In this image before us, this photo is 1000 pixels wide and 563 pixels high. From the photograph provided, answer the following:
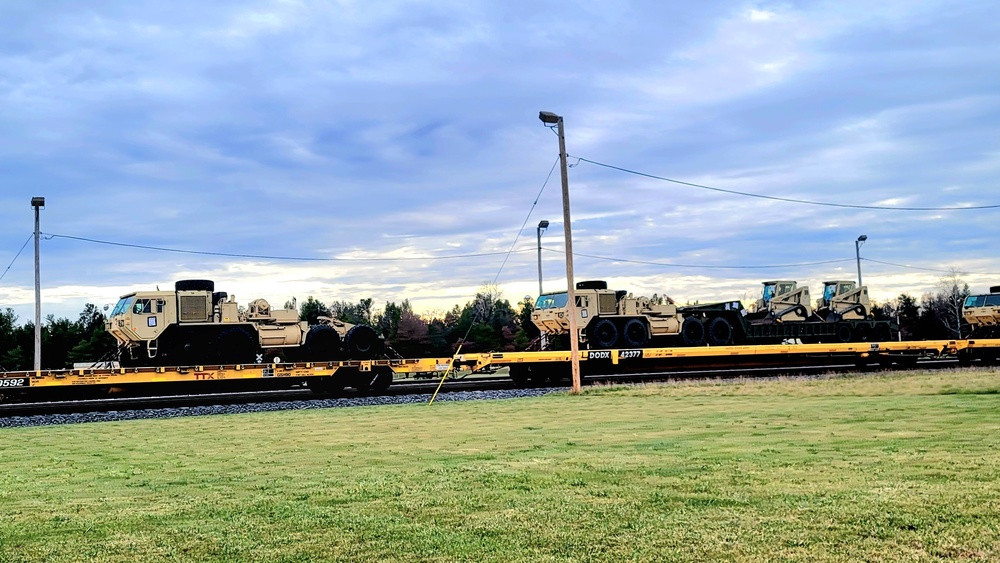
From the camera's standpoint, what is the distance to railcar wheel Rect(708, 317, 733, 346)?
114 ft

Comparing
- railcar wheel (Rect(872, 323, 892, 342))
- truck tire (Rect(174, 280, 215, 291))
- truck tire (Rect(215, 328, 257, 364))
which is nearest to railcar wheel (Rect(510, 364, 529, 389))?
truck tire (Rect(215, 328, 257, 364))

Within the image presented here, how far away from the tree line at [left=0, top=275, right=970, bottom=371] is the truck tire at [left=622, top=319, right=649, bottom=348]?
436 cm

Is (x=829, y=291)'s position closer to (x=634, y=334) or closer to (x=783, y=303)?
(x=783, y=303)

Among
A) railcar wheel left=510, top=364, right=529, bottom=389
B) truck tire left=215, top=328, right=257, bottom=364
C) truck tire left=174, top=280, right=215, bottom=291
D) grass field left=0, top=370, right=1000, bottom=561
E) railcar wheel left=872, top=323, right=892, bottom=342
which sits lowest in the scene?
grass field left=0, top=370, right=1000, bottom=561

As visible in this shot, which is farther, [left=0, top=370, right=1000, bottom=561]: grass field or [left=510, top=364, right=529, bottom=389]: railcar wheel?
[left=510, top=364, right=529, bottom=389]: railcar wheel

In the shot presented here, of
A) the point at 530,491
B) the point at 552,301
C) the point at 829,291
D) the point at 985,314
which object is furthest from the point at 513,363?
the point at 985,314

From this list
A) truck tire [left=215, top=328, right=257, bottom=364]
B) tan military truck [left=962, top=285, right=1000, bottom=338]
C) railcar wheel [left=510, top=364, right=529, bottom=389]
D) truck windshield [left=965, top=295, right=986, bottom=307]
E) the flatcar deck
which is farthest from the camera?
truck windshield [left=965, top=295, right=986, bottom=307]

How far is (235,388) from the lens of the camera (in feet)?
83.1

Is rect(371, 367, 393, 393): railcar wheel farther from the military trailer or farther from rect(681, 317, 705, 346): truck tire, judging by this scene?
rect(681, 317, 705, 346): truck tire

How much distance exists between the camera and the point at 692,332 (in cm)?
3431

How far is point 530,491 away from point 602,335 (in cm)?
2432

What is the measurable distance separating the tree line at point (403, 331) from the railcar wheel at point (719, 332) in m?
6.72

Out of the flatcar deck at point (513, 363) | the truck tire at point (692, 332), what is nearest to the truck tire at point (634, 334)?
the flatcar deck at point (513, 363)

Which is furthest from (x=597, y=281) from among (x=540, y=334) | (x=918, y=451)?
(x=918, y=451)
